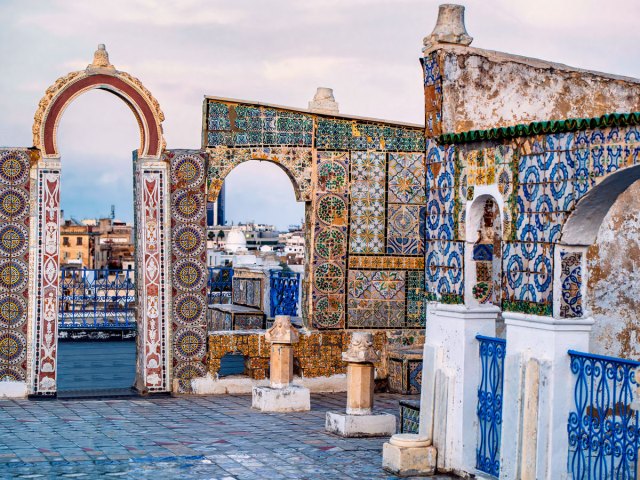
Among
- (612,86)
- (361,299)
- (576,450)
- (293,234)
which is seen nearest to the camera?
(576,450)

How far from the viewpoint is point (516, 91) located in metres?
9.59

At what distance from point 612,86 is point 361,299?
178 inches

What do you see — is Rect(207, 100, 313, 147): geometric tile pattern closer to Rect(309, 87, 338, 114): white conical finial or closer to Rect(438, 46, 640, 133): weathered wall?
Rect(309, 87, 338, 114): white conical finial

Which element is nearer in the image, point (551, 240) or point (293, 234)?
point (551, 240)

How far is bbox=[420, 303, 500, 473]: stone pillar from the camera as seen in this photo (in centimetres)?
834

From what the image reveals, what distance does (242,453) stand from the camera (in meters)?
9.12

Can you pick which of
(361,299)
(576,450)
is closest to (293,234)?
(361,299)

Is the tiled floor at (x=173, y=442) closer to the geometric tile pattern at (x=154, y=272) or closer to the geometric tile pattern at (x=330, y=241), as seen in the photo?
the geometric tile pattern at (x=154, y=272)

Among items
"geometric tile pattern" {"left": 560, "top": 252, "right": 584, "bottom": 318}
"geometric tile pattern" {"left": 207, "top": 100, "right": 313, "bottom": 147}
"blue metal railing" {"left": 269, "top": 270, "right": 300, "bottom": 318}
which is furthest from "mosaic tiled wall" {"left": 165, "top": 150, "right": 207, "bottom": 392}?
"geometric tile pattern" {"left": 560, "top": 252, "right": 584, "bottom": 318}

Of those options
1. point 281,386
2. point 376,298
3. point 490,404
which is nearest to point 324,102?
point 376,298

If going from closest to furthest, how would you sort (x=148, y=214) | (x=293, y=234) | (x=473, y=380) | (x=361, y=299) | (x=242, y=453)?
(x=473, y=380) → (x=242, y=453) → (x=148, y=214) → (x=361, y=299) → (x=293, y=234)

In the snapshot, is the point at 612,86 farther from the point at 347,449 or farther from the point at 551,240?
the point at 347,449

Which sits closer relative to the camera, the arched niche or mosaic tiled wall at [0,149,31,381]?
the arched niche

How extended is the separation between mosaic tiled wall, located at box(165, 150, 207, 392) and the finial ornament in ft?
3.80
